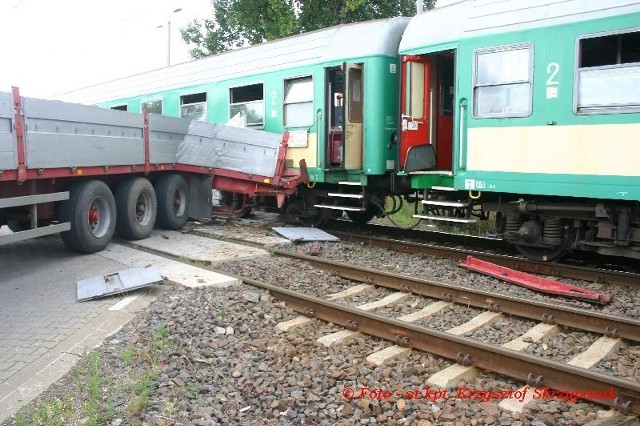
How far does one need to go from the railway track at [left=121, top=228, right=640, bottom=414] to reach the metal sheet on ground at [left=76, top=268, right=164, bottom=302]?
3.72 ft

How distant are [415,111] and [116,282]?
5.25 meters

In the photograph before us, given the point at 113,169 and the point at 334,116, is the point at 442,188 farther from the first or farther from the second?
the point at 113,169

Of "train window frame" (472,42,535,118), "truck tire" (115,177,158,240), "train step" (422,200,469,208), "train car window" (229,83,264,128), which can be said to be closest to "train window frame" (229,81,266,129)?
"train car window" (229,83,264,128)

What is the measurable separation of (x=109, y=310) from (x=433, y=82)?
620 centimetres

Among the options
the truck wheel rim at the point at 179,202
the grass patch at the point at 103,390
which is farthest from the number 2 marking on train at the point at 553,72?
the truck wheel rim at the point at 179,202

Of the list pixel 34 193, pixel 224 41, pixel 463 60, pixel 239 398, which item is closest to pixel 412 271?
pixel 463 60

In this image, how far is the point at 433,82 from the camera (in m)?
9.37

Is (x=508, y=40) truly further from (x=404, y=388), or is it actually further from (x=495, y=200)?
(x=404, y=388)

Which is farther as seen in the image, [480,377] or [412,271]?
[412,271]

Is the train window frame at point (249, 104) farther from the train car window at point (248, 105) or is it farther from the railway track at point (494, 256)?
the railway track at point (494, 256)

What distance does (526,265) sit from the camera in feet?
25.6

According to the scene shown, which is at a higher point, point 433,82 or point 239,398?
point 433,82

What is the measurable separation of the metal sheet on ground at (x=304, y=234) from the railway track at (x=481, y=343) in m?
2.13

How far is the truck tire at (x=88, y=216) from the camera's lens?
26.5 ft
